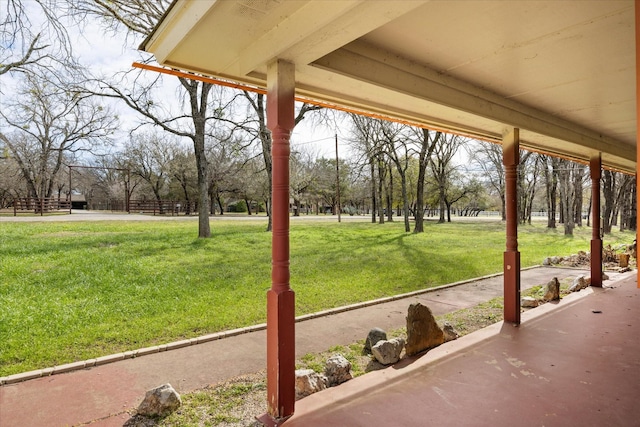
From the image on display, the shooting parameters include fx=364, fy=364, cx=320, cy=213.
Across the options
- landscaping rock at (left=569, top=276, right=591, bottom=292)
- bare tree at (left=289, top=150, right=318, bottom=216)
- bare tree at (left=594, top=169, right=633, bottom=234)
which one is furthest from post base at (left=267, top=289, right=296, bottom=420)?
bare tree at (left=289, top=150, right=318, bottom=216)

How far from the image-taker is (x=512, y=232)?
186 inches

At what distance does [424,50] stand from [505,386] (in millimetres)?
2806

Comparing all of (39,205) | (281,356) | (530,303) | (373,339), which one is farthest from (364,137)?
(39,205)

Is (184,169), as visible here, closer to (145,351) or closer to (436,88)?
(145,351)

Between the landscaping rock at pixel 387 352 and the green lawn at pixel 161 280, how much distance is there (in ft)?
6.97

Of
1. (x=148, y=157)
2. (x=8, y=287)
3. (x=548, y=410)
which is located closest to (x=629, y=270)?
(x=548, y=410)

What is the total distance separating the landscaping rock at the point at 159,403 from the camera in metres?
2.64

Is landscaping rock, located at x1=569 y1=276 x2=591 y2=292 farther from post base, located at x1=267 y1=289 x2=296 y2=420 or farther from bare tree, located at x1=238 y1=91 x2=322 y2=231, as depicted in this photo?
bare tree, located at x1=238 y1=91 x2=322 y2=231

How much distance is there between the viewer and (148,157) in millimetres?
31641

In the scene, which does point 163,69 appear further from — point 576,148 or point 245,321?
point 576,148

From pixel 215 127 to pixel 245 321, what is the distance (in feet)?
32.1

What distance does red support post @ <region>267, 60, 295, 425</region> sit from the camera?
2527mm

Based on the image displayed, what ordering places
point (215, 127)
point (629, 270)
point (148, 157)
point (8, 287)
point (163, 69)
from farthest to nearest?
point (148, 157)
point (215, 127)
point (629, 270)
point (8, 287)
point (163, 69)

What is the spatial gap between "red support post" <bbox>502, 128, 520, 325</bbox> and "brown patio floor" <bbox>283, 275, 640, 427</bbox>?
0.31 m
